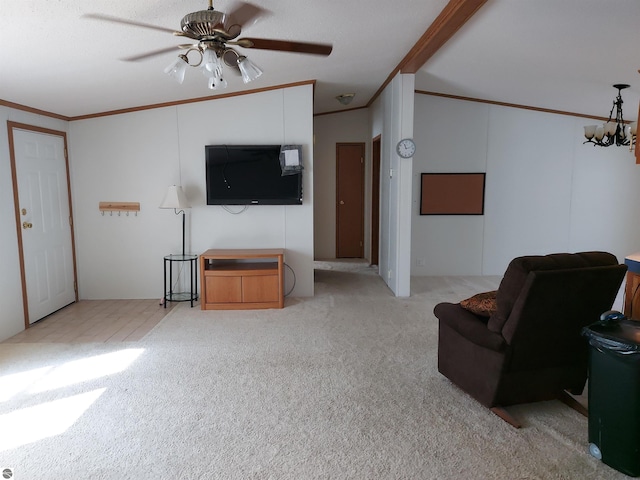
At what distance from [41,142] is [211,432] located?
359 cm

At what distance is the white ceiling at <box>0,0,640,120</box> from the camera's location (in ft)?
8.43

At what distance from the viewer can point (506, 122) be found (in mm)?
6160

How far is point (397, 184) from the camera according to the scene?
5020 mm

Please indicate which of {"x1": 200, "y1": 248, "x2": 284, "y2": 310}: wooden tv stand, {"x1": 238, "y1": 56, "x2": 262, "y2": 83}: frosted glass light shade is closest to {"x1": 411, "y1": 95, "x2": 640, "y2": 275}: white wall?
{"x1": 200, "y1": 248, "x2": 284, "y2": 310}: wooden tv stand

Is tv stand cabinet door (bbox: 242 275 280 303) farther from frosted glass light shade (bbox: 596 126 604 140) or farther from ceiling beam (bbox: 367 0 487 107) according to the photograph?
frosted glass light shade (bbox: 596 126 604 140)

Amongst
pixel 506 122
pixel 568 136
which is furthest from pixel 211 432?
pixel 568 136

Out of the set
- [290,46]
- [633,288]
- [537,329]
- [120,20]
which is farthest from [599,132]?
[120,20]

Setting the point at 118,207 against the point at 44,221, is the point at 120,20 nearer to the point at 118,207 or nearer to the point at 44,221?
the point at 44,221

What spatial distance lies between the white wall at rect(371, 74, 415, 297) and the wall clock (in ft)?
0.20

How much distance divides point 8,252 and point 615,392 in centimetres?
458

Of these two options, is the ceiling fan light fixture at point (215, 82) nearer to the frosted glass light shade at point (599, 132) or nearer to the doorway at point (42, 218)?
the doorway at point (42, 218)

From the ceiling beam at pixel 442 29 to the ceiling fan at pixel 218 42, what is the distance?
0.99 metres

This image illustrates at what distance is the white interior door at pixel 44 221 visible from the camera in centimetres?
408

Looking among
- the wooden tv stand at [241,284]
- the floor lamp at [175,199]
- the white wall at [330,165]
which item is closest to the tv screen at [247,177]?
the floor lamp at [175,199]
